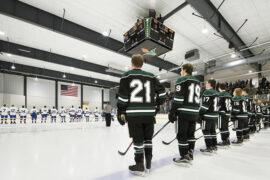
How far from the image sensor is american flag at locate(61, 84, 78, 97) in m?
19.0

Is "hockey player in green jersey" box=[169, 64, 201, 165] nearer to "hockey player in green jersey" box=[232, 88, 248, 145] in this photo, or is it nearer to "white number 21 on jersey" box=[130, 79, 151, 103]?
"white number 21 on jersey" box=[130, 79, 151, 103]

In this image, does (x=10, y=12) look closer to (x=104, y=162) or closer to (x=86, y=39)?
(x=86, y=39)

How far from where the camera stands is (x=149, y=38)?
468cm

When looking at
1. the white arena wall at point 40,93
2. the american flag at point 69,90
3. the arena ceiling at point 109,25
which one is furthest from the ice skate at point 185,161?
the american flag at point 69,90

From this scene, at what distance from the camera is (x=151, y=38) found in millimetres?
4727

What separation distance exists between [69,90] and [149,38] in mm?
17335

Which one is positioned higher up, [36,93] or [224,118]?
[36,93]

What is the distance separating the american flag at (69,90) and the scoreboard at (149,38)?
15998mm

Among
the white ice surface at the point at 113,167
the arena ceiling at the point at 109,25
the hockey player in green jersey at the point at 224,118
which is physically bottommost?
the white ice surface at the point at 113,167

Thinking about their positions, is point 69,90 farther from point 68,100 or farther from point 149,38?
point 149,38

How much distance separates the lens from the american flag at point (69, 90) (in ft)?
62.3

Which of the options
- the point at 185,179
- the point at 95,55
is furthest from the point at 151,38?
the point at 95,55

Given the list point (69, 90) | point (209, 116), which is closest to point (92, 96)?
point (69, 90)

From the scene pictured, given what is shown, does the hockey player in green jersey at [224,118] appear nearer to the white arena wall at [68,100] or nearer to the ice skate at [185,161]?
the ice skate at [185,161]
